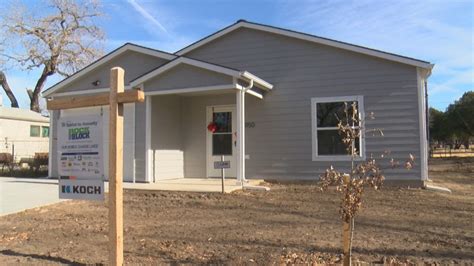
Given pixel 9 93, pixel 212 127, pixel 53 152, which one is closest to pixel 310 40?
pixel 212 127

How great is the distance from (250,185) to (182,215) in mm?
3599

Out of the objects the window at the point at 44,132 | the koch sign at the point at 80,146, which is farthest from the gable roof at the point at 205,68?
the window at the point at 44,132

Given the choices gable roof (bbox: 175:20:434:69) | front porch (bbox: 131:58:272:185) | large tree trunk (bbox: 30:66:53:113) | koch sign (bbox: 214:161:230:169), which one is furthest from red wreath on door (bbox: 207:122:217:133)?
large tree trunk (bbox: 30:66:53:113)

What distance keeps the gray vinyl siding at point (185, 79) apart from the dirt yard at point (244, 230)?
3.05 m

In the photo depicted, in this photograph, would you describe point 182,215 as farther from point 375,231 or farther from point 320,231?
A: point 375,231

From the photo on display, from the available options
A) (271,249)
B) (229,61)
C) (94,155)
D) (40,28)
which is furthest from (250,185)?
(40,28)

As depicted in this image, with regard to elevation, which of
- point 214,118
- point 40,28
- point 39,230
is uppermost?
point 40,28

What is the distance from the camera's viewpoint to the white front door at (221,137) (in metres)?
13.8

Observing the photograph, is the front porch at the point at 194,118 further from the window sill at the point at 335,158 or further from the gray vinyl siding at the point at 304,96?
the window sill at the point at 335,158

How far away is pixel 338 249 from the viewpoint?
555cm

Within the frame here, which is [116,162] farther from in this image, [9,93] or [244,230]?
[9,93]

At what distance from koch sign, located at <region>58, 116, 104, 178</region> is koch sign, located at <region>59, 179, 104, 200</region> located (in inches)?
3.0

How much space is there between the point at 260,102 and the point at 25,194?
21.2 ft

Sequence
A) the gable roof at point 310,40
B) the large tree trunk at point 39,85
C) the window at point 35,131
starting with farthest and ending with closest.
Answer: the large tree trunk at point 39,85, the window at point 35,131, the gable roof at point 310,40
